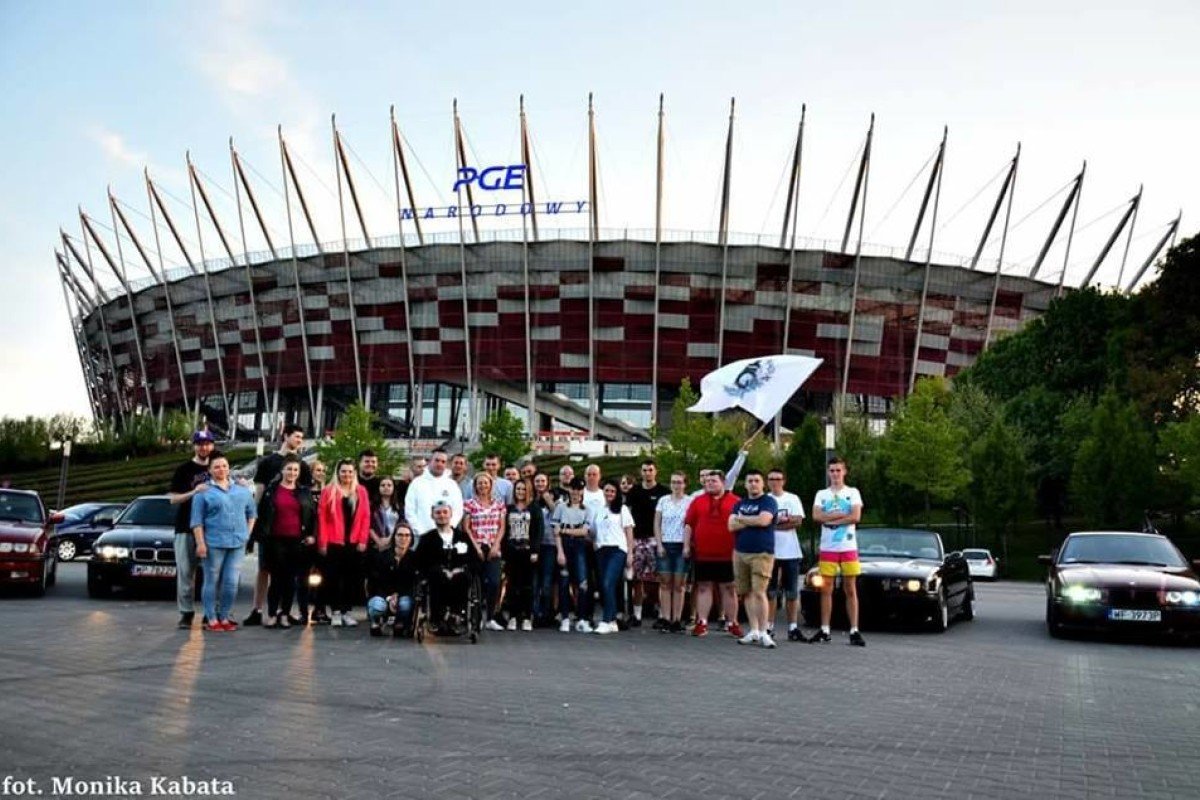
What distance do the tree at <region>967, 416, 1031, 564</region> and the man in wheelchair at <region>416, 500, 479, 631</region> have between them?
33.0 metres

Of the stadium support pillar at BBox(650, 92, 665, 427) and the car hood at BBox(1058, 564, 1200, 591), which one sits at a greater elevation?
the stadium support pillar at BBox(650, 92, 665, 427)

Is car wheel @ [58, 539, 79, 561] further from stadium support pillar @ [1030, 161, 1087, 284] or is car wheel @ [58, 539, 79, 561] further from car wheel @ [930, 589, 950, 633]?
stadium support pillar @ [1030, 161, 1087, 284]

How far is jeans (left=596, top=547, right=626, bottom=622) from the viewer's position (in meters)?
12.3

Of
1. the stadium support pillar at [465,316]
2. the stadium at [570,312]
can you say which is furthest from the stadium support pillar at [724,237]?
the stadium support pillar at [465,316]

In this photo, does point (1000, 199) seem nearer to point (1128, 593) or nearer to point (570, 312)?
point (570, 312)

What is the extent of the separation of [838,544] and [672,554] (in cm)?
197

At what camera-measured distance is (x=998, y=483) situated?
132ft

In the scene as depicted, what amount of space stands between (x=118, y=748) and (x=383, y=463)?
53.3m

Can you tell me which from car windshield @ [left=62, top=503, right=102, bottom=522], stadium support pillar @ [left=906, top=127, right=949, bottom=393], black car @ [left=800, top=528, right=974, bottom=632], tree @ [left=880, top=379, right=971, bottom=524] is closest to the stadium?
stadium support pillar @ [left=906, top=127, right=949, bottom=393]

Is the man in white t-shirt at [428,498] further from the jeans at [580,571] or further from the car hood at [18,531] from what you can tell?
the car hood at [18,531]

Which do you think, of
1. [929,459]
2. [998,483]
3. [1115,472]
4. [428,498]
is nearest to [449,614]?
[428,498]

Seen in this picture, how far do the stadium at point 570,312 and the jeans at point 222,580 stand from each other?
5269cm

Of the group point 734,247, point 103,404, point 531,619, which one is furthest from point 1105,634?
point 103,404

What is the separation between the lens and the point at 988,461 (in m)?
40.8
